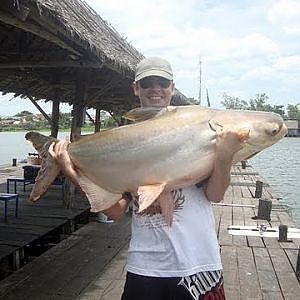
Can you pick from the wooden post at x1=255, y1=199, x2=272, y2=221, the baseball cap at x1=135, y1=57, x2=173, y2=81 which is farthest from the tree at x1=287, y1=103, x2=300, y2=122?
the baseball cap at x1=135, y1=57, x2=173, y2=81

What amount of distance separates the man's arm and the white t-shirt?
3.2 inches

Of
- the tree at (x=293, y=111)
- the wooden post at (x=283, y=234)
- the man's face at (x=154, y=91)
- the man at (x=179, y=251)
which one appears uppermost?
the tree at (x=293, y=111)

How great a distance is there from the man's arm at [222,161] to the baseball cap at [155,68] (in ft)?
1.68

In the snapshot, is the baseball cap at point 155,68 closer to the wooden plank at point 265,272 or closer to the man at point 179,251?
the man at point 179,251

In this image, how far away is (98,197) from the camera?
2338 mm

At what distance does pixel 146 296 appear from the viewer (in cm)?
234

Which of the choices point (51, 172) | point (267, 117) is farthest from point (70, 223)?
point (267, 117)

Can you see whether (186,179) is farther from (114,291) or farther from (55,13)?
(114,291)

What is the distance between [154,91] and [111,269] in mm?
4057

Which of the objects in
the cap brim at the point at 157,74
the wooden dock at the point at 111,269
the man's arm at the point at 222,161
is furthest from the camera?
the wooden dock at the point at 111,269

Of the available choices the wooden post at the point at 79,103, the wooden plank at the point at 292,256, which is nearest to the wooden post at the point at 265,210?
the wooden plank at the point at 292,256

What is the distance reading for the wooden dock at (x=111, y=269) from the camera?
535 cm

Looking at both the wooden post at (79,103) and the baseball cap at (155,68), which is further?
the wooden post at (79,103)

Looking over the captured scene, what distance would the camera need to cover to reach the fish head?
210cm
